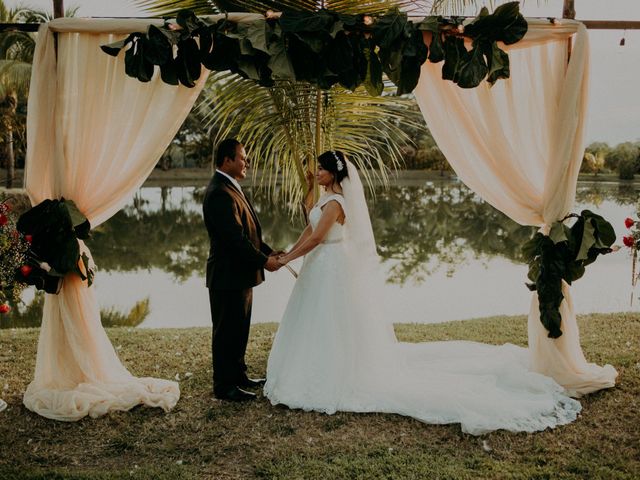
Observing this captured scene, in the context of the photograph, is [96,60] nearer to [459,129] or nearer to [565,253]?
[459,129]

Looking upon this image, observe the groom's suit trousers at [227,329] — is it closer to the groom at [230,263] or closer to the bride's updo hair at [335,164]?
the groom at [230,263]

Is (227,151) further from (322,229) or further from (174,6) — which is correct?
(174,6)

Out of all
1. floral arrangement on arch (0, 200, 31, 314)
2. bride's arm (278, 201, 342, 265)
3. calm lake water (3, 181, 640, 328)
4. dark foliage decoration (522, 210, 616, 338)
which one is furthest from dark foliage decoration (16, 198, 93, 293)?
dark foliage decoration (522, 210, 616, 338)

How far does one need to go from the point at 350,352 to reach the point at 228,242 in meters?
1.16

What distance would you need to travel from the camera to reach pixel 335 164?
440 cm

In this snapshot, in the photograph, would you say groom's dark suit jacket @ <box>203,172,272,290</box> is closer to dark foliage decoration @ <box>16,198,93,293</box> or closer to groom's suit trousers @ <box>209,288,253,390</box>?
groom's suit trousers @ <box>209,288,253,390</box>

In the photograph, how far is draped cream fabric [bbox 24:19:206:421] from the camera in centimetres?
414

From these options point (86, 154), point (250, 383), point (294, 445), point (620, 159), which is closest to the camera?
point (294, 445)

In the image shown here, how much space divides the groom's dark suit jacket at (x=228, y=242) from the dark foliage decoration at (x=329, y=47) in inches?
30.3

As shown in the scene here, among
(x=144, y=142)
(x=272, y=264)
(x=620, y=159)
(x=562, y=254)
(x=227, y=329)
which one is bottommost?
(x=227, y=329)

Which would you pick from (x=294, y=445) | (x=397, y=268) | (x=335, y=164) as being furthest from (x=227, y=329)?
(x=397, y=268)

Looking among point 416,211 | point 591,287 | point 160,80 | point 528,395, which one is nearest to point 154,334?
point 160,80

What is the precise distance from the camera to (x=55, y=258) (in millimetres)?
4105

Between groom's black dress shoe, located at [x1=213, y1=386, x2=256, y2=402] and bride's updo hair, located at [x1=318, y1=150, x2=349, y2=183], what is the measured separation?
5.48 feet
